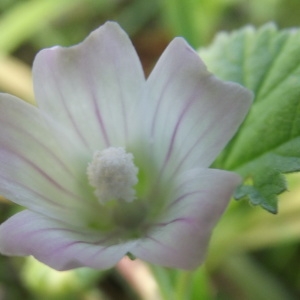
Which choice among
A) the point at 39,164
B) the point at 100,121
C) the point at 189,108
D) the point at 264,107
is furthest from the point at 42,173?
the point at 264,107

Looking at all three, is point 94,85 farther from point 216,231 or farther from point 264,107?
point 216,231

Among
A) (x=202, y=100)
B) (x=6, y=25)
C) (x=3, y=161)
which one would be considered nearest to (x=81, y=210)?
(x=3, y=161)

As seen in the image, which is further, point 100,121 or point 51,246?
point 100,121

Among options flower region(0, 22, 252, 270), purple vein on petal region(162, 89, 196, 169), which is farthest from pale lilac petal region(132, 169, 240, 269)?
purple vein on petal region(162, 89, 196, 169)

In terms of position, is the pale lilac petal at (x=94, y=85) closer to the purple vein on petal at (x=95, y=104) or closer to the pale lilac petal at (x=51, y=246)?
the purple vein on petal at (x=95, y=104)

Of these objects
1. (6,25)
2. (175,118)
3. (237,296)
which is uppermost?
(175,118)

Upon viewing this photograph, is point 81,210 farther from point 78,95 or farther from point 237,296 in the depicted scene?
point 237,296
